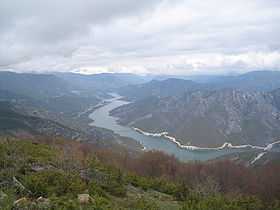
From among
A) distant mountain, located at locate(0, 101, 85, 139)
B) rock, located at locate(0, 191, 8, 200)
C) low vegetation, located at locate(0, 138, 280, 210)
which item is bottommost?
distant mountain, located at locate(0, 101, 85, 139)

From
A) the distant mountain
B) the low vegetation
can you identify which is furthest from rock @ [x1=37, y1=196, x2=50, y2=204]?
the distant mountain

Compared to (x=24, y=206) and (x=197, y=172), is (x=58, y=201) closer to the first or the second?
(x=24, y=206)

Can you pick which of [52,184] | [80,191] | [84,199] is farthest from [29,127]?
[84,199]

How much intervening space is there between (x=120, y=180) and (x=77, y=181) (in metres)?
5.83

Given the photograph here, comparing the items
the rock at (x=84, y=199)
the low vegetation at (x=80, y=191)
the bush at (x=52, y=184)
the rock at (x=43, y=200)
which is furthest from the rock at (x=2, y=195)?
the rock at (x=84, y=199)

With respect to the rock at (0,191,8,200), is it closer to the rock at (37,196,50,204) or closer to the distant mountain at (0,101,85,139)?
the rock at (37,196,50,204)

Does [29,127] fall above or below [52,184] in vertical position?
below

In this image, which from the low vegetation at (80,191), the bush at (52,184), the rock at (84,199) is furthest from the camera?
the bush at (52,184)

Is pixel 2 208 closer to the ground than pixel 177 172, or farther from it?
farther from it

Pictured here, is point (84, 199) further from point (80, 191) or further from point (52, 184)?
point (52, 184)

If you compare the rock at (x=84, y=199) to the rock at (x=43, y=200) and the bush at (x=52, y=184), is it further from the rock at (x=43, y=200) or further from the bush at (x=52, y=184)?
the rock at (x=43, y=200)

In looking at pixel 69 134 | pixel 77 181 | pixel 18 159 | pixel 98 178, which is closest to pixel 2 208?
pixel 77 181

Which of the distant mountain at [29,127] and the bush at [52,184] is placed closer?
the bush at [52,184]

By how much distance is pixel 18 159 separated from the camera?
1784cm
